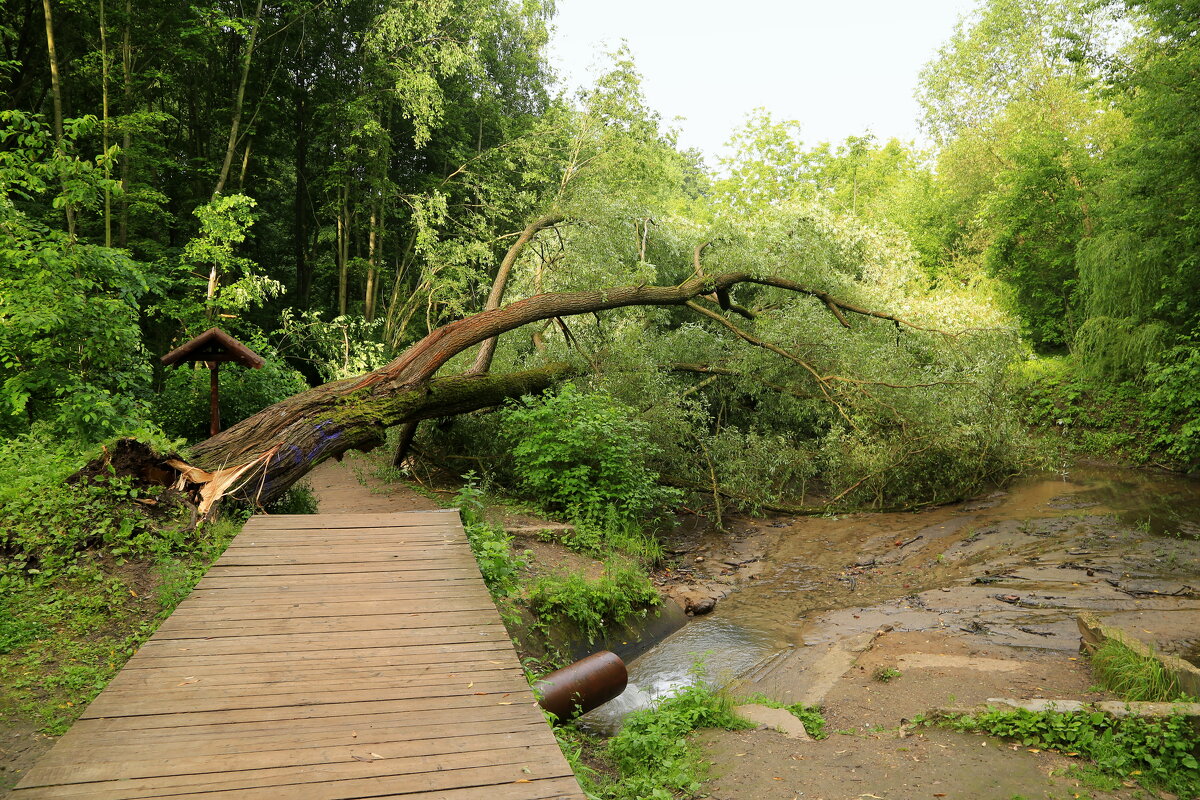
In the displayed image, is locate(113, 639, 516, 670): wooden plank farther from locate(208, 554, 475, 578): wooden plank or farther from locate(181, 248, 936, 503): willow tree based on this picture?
locate(181, 248, 936, 503): willow tree

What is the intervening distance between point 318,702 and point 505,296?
14.1 m

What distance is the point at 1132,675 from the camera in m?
4.95

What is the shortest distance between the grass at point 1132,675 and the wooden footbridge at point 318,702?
13.7 ft

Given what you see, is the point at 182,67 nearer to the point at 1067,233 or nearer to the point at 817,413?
the point at 817,413

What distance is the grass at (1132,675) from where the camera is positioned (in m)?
4.74

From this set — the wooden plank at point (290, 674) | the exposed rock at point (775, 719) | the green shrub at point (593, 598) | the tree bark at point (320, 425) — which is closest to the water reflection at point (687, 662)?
the green shrub at point (593, 598)

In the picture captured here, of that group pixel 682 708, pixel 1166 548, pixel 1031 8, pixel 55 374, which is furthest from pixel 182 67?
pixel 1031 8

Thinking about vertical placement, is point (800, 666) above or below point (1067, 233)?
below

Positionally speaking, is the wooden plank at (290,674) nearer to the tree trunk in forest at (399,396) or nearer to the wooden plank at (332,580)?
the wooden plank at (332,580)

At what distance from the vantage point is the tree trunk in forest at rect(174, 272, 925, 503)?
739cm

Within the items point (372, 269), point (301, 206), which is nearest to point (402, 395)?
point (372, 269)

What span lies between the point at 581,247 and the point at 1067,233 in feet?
45.3

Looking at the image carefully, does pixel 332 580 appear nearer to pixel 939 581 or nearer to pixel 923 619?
pixel 923 619

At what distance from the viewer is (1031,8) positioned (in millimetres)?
28797
